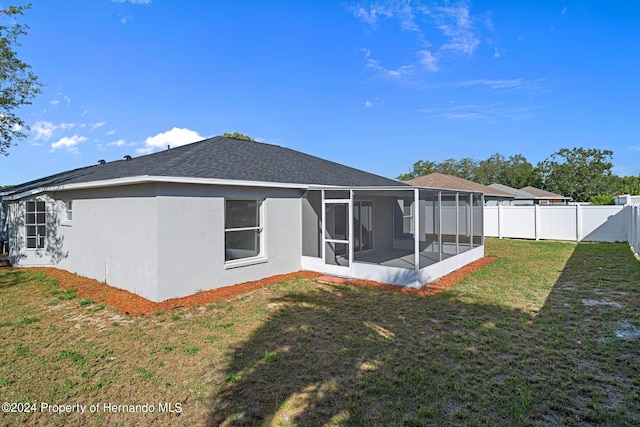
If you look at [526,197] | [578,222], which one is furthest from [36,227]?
[526,197]

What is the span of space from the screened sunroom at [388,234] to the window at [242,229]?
161cm

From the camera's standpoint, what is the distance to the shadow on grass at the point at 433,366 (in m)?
3.13

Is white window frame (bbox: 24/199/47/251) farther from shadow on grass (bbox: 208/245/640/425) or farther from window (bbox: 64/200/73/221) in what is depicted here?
shadow on grass (bbox: 208/245/640/425)

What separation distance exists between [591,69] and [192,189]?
19.5m

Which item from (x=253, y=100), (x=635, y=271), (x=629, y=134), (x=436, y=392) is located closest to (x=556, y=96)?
(x=635, y=271)

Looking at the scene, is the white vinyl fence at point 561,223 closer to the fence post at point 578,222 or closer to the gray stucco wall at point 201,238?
the fence post at point 578,222

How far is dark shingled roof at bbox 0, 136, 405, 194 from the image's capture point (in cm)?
750

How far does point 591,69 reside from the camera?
1612 centimetres

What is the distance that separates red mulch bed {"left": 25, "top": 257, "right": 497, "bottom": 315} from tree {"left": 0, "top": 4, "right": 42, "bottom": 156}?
678 centimetres

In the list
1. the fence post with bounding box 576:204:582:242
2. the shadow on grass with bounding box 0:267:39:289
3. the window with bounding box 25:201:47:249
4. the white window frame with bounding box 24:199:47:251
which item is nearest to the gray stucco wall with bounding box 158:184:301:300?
the shadow on grass with bounding box 0:267:39:289

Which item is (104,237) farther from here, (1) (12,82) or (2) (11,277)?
(1) (12,82)

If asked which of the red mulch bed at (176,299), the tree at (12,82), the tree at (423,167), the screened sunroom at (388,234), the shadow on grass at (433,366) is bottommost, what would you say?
the shadow on grass at (433,366)

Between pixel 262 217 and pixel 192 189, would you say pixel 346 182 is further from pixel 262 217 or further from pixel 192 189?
pixel 192 189

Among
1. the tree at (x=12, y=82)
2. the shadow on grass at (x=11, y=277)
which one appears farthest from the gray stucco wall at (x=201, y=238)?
the tree at (x=12, y=82)
